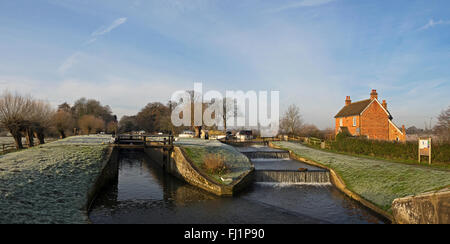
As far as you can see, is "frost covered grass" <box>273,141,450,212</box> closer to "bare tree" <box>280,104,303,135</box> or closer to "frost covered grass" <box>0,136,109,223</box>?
"frost covered grass" <box>0,136,109,223</box>

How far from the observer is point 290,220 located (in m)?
13.1

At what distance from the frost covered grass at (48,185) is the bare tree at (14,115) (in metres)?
15.3

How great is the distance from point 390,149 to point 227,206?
18.2 metres

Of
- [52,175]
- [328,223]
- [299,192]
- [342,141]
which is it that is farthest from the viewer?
[342,141]

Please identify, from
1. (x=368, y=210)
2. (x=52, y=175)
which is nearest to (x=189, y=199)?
(x=52, y=175)

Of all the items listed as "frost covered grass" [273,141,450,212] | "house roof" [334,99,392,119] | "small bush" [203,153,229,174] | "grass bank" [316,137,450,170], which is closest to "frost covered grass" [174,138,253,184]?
"small bush" [203,153,229,174]

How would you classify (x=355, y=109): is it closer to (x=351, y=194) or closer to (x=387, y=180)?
(x=387, y=180)

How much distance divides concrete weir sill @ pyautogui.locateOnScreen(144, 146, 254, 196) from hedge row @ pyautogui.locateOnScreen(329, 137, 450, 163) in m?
13.6

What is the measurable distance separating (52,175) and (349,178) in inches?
783

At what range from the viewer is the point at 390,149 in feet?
81.0

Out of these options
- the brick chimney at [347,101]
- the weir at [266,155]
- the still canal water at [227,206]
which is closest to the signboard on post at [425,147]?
the still canal water at [227,206]

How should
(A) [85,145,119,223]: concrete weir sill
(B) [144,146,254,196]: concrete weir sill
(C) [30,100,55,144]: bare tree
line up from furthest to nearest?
(C) [30,100,55,144]: bare tree → (B) [144,146,254,196]: concrete weir sill → (A) [85,145,119,223]: concrete weir sill

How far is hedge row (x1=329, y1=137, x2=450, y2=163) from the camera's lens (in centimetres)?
2014
